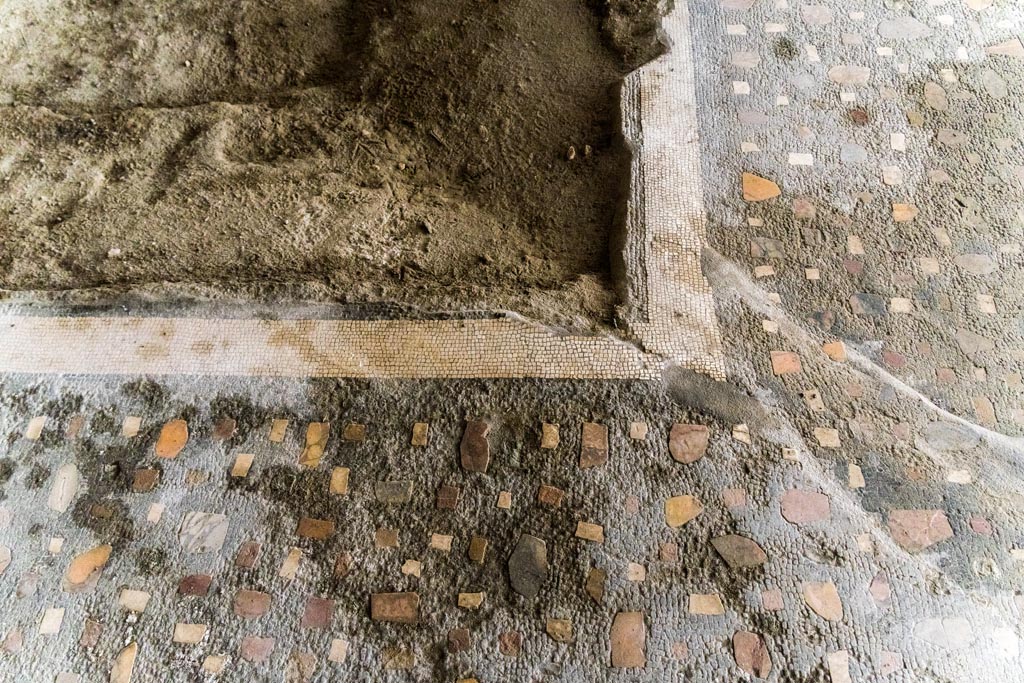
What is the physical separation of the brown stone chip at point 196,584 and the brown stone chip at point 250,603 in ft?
0.34

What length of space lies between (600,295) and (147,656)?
1881 mm

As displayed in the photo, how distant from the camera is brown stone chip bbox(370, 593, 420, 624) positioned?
1920mm

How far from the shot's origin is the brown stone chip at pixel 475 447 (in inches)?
82.4

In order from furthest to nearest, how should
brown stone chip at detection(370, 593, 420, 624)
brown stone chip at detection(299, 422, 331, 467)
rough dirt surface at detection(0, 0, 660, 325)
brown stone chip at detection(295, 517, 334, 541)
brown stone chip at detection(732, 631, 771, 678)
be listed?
rough dirt surface at detection(0, 0, 660, 325) → brown stone chip at detection(299, 422, 331, 467) → brown stone chip at detection(295, 517, 334, 541) → brown stone chip at detection(370, 593, 420, 624) → brown stone chip at detection(732, 631, 771, 678)

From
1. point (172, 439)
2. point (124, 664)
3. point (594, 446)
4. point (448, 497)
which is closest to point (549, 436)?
point (594, 446)

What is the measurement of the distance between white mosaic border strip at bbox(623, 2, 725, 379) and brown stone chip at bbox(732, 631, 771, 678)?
83cm

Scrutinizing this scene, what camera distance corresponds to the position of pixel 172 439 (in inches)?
86.4

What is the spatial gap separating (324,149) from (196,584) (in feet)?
6.29

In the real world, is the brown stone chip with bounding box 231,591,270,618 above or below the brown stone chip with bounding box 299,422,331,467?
below

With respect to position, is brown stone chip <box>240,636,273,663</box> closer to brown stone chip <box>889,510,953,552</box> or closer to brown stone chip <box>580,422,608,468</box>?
brown stone chip <box>580,422,608,468</box>

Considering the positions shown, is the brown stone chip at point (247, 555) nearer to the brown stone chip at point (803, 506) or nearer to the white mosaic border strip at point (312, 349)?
the white mosaic border strip at point (312, 349)

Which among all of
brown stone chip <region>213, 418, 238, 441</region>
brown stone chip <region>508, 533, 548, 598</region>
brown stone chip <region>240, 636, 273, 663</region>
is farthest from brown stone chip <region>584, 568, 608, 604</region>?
brown stone chip <region>213, 418, 238, 441</region>

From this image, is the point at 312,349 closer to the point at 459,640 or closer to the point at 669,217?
the point at 459,640

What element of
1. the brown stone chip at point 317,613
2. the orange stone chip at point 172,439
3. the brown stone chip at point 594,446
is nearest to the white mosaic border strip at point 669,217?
the brown stone chip at point 594,446
